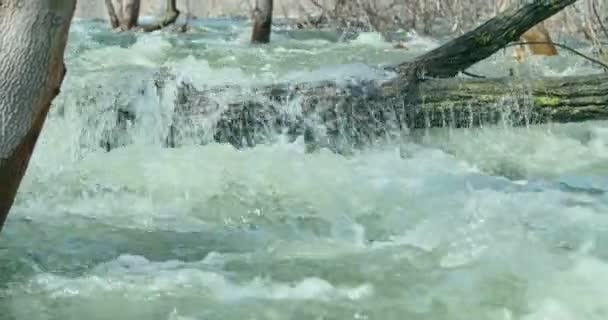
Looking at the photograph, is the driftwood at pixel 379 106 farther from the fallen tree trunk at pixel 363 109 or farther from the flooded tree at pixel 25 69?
the flooded tree at pixel 25 69

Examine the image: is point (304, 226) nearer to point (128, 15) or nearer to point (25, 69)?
point (25, 69)

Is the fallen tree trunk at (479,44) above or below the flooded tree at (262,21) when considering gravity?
above

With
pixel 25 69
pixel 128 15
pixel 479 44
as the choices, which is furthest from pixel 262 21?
pixel 25 69

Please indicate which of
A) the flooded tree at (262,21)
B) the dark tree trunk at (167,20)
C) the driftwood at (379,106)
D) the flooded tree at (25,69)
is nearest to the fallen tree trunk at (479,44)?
the driftwood at (379,106)

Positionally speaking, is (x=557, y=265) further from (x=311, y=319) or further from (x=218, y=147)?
(x=218, y=147)

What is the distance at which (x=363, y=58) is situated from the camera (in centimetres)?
1290

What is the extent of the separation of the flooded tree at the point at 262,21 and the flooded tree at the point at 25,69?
11.6m

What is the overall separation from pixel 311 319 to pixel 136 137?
10.9 feet

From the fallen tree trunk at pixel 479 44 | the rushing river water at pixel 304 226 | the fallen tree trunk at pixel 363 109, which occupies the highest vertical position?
the fallen tree trunk at pixel 479 44

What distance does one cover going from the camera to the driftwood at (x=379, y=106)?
622 cm

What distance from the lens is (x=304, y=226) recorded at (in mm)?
4781

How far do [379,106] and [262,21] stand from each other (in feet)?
29.2

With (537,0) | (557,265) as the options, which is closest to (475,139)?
(537,0)

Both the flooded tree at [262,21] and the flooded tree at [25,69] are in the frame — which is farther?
the flooded tree at [262,21]
